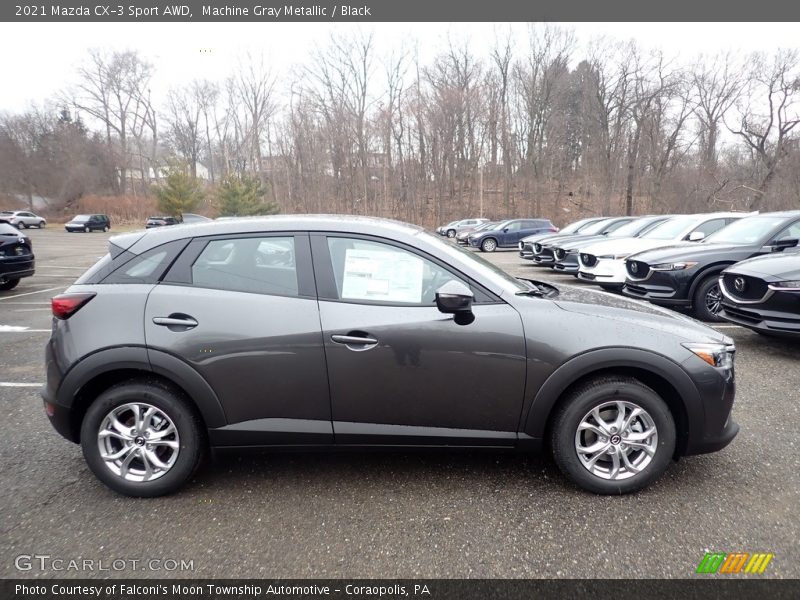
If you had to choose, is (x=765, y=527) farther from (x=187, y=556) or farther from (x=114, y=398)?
(x=114, y=398)

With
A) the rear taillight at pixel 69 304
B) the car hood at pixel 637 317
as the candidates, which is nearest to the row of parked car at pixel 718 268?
the car hood at pixel 637 317

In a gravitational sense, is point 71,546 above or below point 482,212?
below

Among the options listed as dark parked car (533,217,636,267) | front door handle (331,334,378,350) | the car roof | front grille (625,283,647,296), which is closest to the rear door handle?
front door handle (331,334,378,350)

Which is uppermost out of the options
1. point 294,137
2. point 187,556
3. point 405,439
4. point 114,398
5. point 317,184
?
point 294,137

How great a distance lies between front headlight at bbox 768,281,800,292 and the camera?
4887 millimetres

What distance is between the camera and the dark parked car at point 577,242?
38.6ft

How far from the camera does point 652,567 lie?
86.0 inches

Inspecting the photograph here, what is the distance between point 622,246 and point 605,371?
8090 mm

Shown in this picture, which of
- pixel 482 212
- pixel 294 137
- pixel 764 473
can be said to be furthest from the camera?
pixel 294 137

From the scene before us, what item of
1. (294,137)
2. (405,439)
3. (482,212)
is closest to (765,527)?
(405,439)

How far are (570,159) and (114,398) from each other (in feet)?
160

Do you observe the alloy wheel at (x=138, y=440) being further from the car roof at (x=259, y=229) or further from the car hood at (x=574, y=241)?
the car hood at (x=574, y=241)

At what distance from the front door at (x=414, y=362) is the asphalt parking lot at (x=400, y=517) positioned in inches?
14.9
